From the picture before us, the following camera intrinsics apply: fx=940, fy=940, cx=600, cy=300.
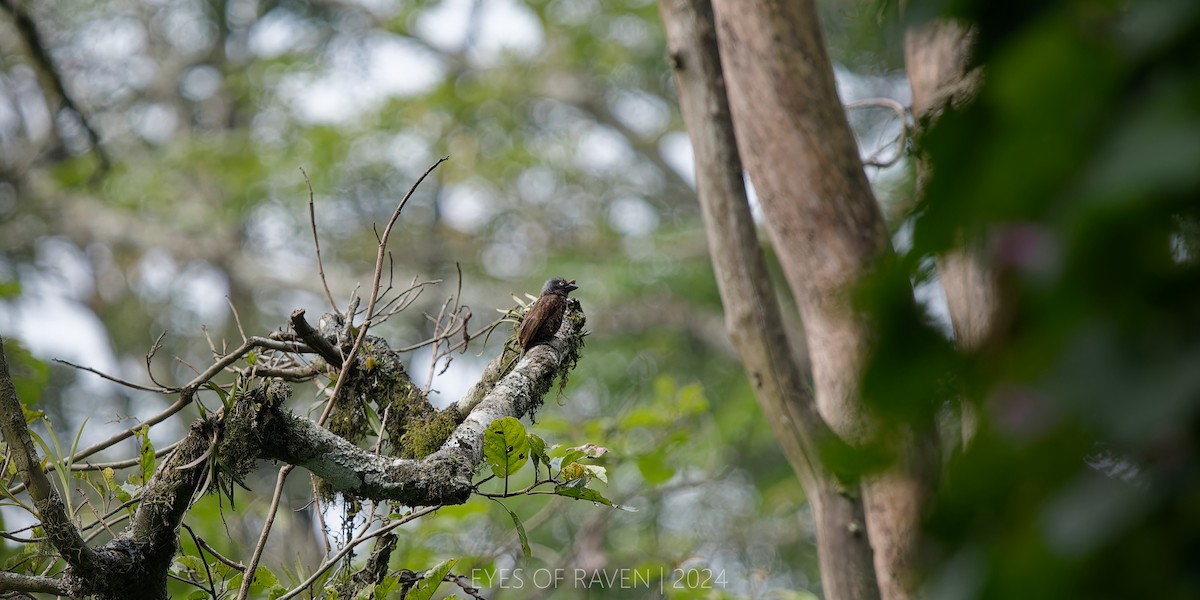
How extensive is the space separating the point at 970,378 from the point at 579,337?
6.63ft

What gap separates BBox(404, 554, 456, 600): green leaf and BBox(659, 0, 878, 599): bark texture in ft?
4.71

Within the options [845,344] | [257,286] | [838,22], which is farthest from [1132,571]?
[257,286]

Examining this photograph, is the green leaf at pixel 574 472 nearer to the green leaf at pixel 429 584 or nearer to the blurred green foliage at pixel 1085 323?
the green leaf at pixel 429 584

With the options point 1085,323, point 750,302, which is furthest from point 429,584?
point 1085,323

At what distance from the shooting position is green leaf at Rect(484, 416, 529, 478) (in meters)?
1.90

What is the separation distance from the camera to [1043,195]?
540 millimetres

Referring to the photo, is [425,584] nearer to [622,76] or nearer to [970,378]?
[970,378]

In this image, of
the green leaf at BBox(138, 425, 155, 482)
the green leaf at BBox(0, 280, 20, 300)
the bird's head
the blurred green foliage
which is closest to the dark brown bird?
the bird's head

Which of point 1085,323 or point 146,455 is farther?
point 146,455

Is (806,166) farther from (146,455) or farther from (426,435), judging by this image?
(146,455)

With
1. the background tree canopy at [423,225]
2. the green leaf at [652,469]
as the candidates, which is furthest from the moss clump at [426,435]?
the green leaf at [652,469]

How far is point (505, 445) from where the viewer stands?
195 centimetres

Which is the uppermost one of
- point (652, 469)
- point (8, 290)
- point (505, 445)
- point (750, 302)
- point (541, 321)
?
point (8, 290)

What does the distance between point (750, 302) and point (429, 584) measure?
1598 millimetres
